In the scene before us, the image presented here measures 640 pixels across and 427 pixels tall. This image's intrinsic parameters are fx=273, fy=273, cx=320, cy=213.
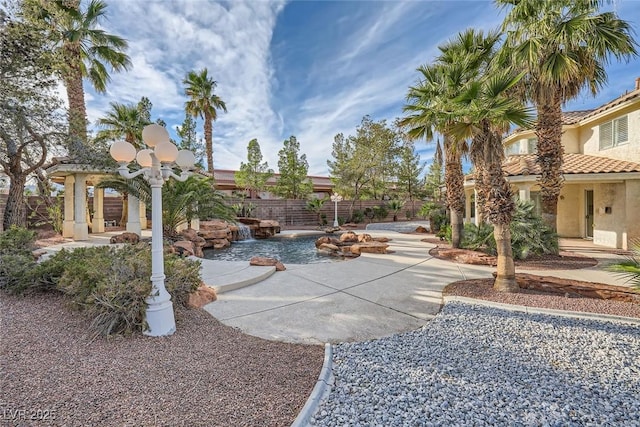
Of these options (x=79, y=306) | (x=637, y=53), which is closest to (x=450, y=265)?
(x=637, y=53)

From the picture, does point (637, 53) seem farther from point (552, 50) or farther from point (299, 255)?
point (299, 255)

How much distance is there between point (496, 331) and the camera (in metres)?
3.94

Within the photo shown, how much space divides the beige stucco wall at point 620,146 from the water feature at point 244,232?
56.3 ft

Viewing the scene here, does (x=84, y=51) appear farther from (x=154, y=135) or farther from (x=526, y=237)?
(x=526, y=237)

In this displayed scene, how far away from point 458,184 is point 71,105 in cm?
1579

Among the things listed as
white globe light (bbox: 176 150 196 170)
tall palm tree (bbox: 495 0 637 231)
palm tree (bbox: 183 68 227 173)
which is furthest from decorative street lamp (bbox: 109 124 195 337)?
palm tree (bbox: 183 68 227 173)

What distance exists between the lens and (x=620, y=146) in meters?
10.7

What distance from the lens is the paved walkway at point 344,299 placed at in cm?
406

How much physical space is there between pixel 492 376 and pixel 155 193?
15.9ft

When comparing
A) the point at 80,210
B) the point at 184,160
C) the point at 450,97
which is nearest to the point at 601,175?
the point at 450,97

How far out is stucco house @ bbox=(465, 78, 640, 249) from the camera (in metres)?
9.95

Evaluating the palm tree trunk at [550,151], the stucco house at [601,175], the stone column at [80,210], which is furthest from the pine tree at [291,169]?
the palm tree trunk at [550,151]

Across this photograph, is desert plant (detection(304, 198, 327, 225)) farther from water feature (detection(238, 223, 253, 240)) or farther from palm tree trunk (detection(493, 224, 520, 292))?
palm tree trunk (detection(493, 224, 520, 292))

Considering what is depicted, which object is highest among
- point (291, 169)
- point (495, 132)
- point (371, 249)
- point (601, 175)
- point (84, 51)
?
point (84, 51)
